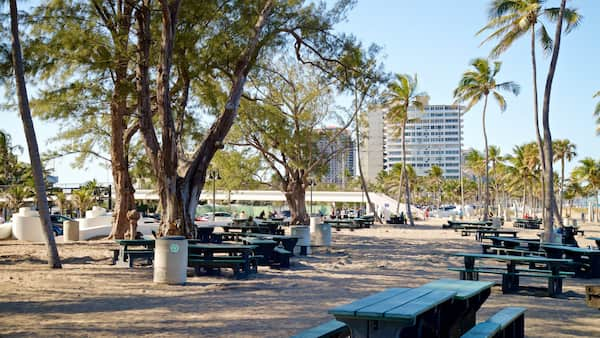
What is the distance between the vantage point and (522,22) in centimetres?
2222

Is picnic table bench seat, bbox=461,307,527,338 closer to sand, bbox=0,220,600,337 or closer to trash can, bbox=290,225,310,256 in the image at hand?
sand, bbox=0,220,600,337

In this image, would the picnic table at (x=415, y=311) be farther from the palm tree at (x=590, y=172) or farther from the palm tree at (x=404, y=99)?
the palm tree at (x=590, y=172)

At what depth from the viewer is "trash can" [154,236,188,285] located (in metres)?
10.8

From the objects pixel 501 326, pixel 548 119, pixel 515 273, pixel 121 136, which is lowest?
pixel 515 273

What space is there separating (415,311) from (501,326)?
66.0 inches

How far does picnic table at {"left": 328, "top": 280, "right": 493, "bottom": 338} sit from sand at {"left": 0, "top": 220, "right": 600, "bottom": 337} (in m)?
A: 1.45

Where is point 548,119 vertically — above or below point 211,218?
above

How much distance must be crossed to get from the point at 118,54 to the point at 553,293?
41.0 ft

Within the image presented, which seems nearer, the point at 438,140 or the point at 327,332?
the point at 327,332

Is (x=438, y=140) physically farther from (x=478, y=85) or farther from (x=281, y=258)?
(x=281, y=258)

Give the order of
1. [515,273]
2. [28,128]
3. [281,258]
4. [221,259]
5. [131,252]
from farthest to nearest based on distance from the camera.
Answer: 1. [281,258]
2. [131,252]
3. [28,128]
4. [221,259]
5. [515,273]

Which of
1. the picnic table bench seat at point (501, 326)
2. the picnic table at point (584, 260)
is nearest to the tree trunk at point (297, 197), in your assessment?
the picnic table at point (584, 260)

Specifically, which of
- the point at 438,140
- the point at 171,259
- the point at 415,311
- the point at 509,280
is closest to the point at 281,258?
the point at 171,259

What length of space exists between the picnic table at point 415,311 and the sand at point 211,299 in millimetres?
1447
